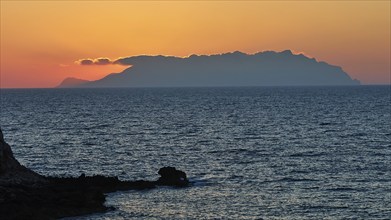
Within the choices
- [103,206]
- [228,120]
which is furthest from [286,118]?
[103,206]

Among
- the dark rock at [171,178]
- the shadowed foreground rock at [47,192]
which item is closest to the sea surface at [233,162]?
the dark rock at [171,178]

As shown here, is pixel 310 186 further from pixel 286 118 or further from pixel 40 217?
pixel 286 118

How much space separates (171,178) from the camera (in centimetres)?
5550

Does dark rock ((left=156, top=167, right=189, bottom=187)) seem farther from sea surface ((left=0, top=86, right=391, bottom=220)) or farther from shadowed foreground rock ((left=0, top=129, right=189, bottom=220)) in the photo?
sea surface ((left=0, top=86, right=391, bottom=220))

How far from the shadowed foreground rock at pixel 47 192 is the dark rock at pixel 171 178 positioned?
31cm

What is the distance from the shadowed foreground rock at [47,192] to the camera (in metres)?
42.4

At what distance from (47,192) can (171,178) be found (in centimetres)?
1244

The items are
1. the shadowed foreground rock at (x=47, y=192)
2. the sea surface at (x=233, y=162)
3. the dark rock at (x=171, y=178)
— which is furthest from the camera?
the dark rock at (x=171, y=178)

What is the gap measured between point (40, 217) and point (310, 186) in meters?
23.9

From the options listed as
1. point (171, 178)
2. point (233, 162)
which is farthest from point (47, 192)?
point (233, 162)

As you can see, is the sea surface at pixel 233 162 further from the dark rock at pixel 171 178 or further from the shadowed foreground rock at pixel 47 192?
the shadowed foreground rock at pixel 47 192

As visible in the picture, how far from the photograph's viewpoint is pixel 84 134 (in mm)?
104125

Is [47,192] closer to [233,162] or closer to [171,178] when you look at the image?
[171,178]

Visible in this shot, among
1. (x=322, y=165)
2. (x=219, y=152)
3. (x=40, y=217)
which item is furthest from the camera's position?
(x=219, y=152)
